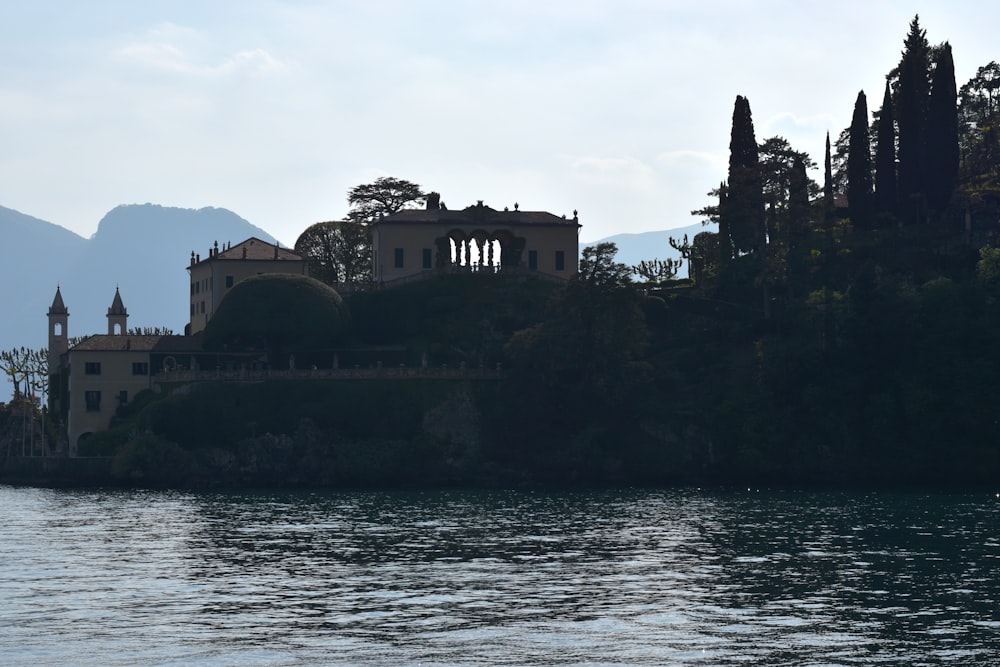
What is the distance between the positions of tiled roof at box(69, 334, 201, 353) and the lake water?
39686 millimetres

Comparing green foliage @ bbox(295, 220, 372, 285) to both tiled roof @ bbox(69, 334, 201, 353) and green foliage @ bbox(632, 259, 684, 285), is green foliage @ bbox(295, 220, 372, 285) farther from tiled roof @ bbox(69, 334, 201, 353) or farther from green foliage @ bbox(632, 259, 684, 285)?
green foliage @ bbox(632, 259, 684, 285)

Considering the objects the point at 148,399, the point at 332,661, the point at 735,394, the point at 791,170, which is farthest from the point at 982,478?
the point at 332,661

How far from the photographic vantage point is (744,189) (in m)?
129

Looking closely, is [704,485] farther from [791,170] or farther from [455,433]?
[791,170]

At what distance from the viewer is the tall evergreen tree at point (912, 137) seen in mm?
127125

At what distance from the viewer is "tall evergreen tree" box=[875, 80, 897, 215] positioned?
127750 mm

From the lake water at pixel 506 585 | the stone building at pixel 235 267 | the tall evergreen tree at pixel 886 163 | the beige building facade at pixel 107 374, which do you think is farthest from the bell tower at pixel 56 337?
the tall evergreen tree at pixel 886 163

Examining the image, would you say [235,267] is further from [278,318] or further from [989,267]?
[989,267]

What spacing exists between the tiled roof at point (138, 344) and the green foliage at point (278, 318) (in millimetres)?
4153

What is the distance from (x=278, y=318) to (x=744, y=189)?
42780mm

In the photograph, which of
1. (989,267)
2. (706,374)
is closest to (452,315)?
(706,374)

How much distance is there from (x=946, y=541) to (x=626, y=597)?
2362cm

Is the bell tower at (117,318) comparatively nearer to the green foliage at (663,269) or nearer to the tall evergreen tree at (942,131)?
the green foliage at (663,269)

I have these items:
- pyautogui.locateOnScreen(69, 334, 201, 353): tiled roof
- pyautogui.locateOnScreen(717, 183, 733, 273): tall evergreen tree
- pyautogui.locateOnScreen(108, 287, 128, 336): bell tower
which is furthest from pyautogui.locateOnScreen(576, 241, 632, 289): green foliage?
pyautogui.locateOnScreen(108, 287, 128, 336): bell tower
